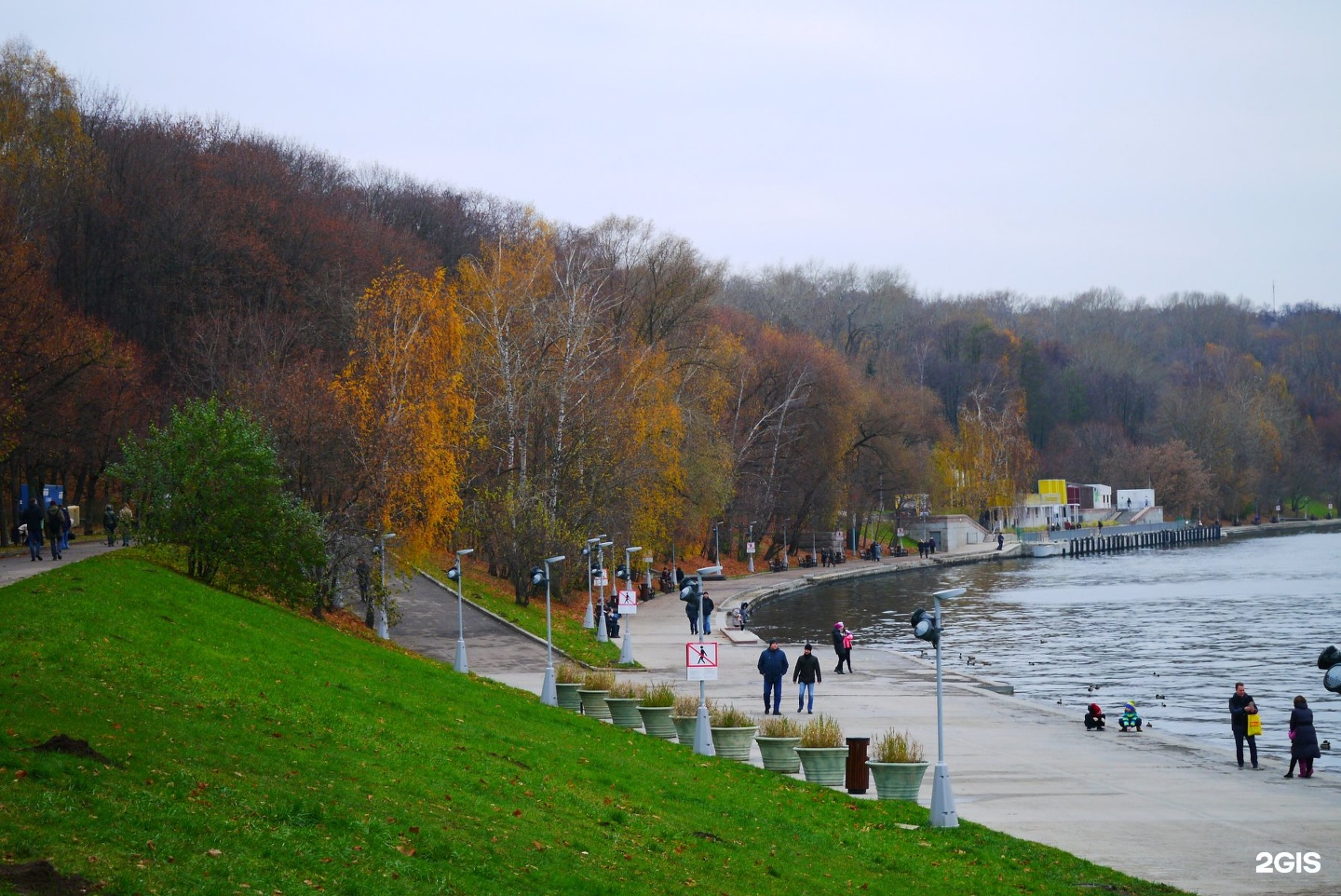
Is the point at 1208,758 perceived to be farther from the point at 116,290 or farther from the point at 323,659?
the point at 116,290

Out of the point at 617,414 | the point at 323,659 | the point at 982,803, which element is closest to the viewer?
the point at 982,803

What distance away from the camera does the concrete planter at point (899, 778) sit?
763 inches

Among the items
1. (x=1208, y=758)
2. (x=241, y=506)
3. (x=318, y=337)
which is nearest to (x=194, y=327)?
(x=318, y=337)

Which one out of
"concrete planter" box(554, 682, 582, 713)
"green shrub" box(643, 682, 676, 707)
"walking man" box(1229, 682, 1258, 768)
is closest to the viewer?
"walking man" box(1229, 682, 1258, 768)

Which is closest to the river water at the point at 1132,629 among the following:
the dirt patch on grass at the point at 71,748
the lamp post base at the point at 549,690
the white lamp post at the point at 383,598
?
the lamp post base at the point at 549,690

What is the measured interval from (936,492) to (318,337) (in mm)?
68552

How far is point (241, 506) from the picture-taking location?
2962cm

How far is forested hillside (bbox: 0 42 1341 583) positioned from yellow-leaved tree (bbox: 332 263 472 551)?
0.09 m

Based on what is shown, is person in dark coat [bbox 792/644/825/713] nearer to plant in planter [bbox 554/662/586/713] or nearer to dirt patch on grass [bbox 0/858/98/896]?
plant in planter [bbox 554/662/586/713]

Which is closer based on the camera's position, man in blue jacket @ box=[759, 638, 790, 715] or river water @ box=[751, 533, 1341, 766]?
man in blue jacket @ box=[759, 638, 790, 715]

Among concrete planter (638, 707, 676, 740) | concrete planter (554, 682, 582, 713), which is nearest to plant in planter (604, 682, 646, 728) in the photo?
concrete planter (638, 707, 676, 740)

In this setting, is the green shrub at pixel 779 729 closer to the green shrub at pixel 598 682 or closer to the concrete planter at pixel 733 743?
the concrete planter at pixel 733 743

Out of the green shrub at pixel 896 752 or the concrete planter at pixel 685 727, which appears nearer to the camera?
the green shrub at pixel 896 752

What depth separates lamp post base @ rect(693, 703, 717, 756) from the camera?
22062 millimetres
